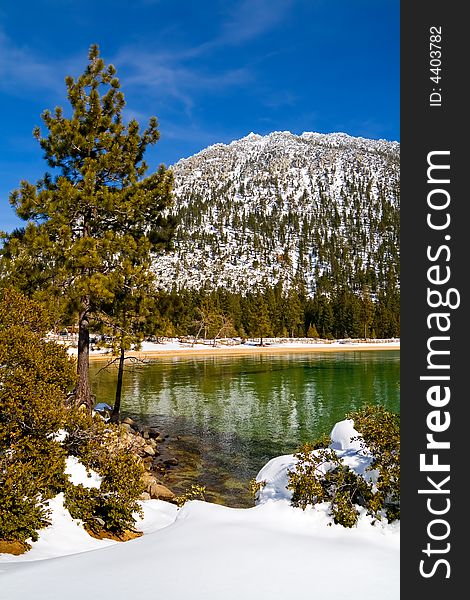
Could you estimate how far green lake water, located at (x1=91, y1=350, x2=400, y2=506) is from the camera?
637 inches

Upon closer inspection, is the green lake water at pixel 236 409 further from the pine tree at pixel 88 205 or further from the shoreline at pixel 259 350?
the shoreline at pixel 259 350

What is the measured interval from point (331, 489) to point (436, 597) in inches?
172

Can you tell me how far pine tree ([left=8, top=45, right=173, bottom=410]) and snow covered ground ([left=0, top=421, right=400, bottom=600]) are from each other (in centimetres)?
724

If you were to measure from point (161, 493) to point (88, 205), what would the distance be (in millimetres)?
9237

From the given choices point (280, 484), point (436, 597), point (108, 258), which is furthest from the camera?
point (108, 258)

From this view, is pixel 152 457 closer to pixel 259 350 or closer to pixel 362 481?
pixel 362 481

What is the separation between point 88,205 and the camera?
14602 mm

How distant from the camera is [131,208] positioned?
1498cm

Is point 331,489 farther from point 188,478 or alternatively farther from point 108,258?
point 108,258

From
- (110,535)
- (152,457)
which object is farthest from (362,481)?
(152,457)

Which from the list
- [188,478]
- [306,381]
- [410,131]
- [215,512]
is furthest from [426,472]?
[306,381]

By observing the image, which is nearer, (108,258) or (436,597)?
(436,597)

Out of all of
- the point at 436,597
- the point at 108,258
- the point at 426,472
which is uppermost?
the point at 108,258

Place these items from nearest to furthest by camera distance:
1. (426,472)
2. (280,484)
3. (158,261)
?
(426,472) < (280,484) < (158,261)
